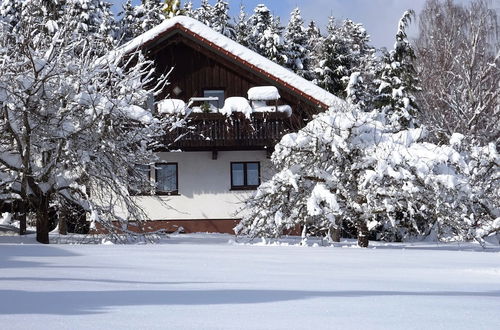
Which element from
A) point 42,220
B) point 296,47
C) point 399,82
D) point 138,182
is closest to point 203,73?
point 399,82

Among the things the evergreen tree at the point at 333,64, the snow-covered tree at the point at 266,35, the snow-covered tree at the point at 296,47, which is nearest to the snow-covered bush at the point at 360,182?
the evergreen tree at the point at 333,64

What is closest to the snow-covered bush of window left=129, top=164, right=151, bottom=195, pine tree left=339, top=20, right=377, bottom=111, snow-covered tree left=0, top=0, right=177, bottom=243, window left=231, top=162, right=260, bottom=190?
window left=129, top=164, right=151, bottom=195

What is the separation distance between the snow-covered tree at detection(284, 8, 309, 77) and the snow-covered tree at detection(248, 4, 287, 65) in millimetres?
814

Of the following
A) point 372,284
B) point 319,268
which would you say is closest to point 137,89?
point 319,268

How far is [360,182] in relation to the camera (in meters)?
18.7

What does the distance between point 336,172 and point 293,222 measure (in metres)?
1.57

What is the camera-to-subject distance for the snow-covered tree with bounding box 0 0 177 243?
53.7 ft

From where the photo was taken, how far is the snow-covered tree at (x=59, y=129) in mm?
16375

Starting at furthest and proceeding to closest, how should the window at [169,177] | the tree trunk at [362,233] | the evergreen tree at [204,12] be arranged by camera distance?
the evergreen tree at [204,12] → the window at [169,177] → the tree trunk at [362,233]

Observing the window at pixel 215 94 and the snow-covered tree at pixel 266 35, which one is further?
the snow-covered tree at pixel 266 35

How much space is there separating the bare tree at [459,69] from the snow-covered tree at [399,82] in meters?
1.56

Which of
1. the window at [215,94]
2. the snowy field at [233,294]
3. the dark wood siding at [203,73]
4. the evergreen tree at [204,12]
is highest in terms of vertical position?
the evergreen tree at [204,12]

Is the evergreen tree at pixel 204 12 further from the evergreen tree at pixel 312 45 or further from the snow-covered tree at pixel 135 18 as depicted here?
the evergreen tree at pixel 312 45

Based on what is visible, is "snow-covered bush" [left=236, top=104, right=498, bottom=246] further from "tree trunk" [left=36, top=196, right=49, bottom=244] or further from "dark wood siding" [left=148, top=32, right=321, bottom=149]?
"dark wood siding" [left=148, top=32, right=321, bottom=149]
